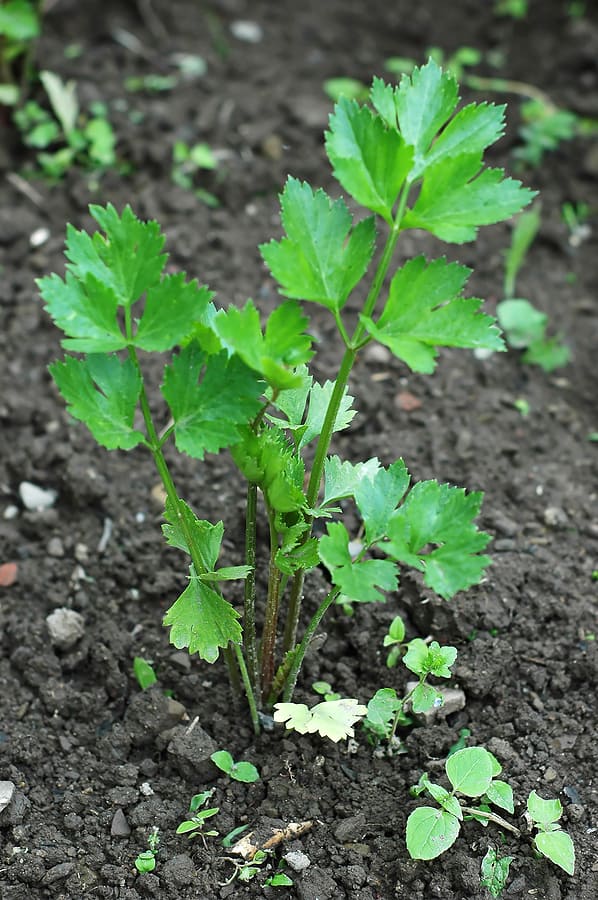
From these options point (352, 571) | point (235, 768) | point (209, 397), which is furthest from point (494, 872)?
point (209, 397)

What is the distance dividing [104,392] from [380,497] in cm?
42

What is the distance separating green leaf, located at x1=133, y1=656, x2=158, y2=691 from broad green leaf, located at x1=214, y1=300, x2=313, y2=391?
72 centimetres

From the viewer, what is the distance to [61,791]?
1.68 metres

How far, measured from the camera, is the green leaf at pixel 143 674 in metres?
1.83

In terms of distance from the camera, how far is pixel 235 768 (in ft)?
5.53

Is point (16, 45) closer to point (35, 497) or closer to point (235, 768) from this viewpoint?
point (35, 497)

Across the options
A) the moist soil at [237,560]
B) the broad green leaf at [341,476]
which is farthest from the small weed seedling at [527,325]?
the broad green leaf at [341,476]

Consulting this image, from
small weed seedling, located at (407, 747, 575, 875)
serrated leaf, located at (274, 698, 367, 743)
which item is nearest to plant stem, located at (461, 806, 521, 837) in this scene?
small weed seedling, located at (407, 747, 575, 875)

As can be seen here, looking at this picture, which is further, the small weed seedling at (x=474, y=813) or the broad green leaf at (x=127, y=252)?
A: the small weed seedling at (x=474, y=813)

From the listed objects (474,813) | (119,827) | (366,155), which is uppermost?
(366,155)

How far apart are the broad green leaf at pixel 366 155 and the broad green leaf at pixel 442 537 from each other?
0.39 m

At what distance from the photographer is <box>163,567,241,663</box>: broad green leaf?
1.50 meters

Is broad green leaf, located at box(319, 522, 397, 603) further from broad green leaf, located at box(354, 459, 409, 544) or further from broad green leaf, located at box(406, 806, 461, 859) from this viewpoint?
broad green leaf, located at box(406, 806, 461, 859)

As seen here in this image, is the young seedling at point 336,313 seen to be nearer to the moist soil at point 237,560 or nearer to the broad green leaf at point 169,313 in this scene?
the broad green leaf at point 169,313
